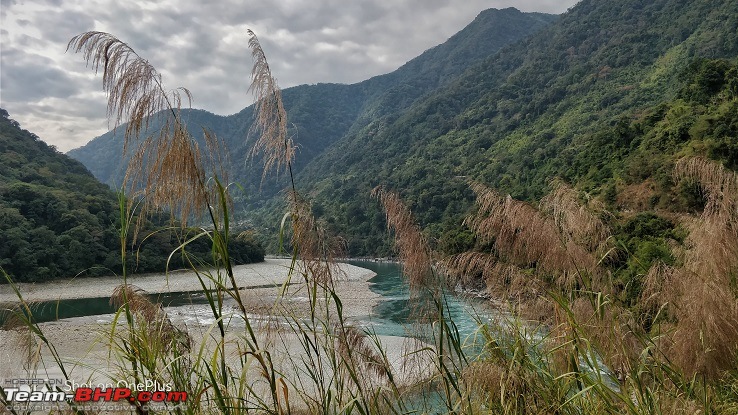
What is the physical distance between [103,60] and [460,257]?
1881mm

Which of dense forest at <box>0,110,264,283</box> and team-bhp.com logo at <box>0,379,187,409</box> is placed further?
dense forest at <box>0,110,264,283</box>

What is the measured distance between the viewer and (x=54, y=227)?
1261 inches

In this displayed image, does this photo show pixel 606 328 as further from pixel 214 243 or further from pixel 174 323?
pixel 174 323

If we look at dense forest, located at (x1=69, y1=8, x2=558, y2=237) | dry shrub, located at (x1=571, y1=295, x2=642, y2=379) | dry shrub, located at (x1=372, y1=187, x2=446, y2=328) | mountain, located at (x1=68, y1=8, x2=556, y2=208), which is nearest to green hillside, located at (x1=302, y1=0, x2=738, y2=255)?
dry shrub, located at (x1=372, y1=187, x2=446, y2=328)

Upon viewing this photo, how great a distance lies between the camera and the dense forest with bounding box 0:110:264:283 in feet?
89.8

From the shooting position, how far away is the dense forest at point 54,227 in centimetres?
2736

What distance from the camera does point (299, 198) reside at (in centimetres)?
176

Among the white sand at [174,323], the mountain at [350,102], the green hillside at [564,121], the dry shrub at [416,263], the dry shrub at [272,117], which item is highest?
the mountain at [350,102]

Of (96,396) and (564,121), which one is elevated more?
(564,121)

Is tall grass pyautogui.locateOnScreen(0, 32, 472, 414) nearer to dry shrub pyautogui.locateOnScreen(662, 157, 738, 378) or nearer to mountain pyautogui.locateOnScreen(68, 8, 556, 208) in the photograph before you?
dry shrub pyautogui.locateOnScreen(662, 157, 738, 378)

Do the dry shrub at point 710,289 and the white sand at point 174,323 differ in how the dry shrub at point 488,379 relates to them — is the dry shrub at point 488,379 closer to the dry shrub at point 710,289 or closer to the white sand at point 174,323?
the white sand at point 174,323

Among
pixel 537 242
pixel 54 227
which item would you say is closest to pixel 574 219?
pixel 537 242

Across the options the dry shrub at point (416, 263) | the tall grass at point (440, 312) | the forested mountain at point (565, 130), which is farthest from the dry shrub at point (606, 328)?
the forested mountain at point (565, 130)

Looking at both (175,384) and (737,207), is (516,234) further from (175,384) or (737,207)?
(175,384)
